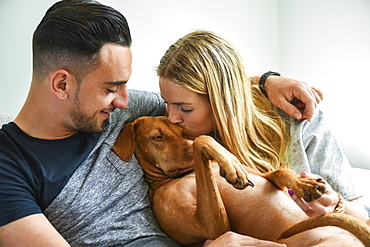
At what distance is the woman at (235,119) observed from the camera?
6.03 ft

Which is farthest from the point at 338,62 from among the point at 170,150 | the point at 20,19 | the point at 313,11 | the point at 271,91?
the point at 20,19

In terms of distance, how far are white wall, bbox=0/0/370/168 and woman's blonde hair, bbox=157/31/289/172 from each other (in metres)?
1.07

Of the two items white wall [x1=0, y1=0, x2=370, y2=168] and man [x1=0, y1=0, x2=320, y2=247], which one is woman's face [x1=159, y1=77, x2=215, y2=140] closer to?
man [x1=0, y1=0, x2=320, y2=247]

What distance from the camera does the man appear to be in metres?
Answer: 1.64

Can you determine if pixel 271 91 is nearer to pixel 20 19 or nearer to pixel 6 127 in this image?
pixel 6 127

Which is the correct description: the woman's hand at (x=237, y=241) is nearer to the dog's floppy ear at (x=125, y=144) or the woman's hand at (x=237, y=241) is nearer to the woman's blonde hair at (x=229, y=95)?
the woman's blonde hair at (x=229, y=95)

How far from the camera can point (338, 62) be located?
3268 millimetres

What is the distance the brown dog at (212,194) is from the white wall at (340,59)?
1780mm

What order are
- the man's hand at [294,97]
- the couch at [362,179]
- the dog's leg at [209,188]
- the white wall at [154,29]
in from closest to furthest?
the dog's leg at [209,188], the man's hand at [294,97], the couch at [362,179], the white wall at [154,29]

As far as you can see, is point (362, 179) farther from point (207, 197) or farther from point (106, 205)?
point (106, 205)

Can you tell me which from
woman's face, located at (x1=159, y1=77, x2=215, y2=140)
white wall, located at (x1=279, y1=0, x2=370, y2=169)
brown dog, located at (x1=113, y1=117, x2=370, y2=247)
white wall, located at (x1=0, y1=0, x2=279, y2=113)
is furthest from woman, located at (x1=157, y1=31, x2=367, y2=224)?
white wall, located at (x1=279, y1=0, x2=370, y2=169)

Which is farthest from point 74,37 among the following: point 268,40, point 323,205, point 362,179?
point 268,40

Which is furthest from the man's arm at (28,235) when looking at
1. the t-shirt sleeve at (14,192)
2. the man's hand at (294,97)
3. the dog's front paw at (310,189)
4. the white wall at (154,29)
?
the white wall at (154,29)

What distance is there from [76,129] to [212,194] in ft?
2.05
